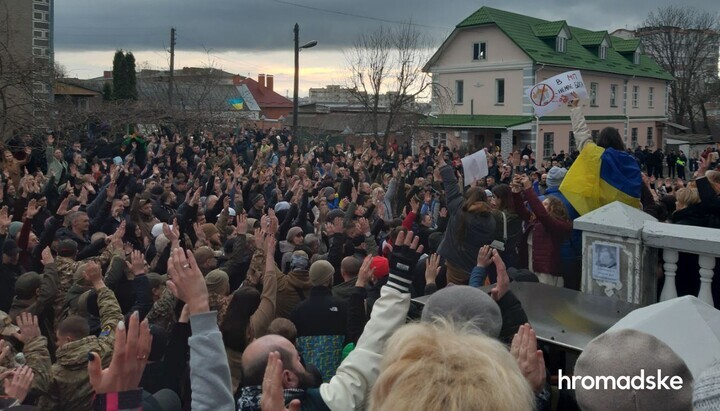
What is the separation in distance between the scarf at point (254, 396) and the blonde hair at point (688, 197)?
420cm

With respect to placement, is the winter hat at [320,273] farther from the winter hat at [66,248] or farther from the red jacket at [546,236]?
the winter hat at [66,248]

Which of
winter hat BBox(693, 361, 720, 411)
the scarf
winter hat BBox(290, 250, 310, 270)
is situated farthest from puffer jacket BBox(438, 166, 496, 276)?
winter hat BBox(693, 361, 720, 411)

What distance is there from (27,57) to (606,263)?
65.2ft

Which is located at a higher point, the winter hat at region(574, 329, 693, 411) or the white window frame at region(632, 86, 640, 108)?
the white window frame at region(632, 86, 640, 108)

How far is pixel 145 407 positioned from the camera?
11.7ft

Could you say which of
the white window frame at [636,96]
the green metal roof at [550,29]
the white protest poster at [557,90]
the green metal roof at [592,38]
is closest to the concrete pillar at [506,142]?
the green metal roof at [550,29]

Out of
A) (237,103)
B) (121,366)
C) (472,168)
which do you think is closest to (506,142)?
(237,103)

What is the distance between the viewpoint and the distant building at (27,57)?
14672mm

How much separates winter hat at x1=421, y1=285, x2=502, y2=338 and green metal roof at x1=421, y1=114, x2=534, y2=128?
36.1 meters

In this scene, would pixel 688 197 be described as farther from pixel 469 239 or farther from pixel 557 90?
pixel 557 90

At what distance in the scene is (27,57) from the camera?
20.3 meters

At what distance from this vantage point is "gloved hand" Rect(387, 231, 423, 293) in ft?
11.0

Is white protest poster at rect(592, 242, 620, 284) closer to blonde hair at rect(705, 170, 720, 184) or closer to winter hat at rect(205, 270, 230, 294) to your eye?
blonde hair at rect(705, 170, 720, 184)

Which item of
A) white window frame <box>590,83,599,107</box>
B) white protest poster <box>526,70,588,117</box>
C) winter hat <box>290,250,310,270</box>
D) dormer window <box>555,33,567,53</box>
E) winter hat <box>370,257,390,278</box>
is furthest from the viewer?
white window frame <box>590,83,599,107</box>
